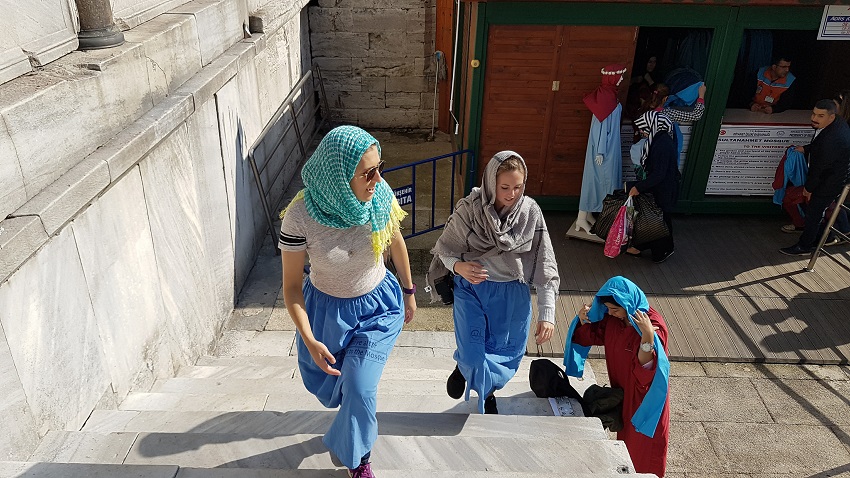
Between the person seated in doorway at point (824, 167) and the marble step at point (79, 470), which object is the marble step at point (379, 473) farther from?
the person seated in doorway at point (824, 167)

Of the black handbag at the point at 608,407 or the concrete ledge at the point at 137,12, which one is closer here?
the black handbag at the point at 608,407

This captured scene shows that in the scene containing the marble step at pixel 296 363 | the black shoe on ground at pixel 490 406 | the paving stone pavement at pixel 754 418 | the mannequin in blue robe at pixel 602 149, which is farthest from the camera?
the mannequin in blue robe at pixel 602 149

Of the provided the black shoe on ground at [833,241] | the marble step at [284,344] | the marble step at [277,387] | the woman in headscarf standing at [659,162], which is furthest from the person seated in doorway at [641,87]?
the marble step at [277,387]

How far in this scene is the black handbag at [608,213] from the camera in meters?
6.35

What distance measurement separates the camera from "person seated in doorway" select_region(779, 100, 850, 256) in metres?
6.02

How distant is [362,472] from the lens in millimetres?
2703

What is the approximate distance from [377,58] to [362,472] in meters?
8.49

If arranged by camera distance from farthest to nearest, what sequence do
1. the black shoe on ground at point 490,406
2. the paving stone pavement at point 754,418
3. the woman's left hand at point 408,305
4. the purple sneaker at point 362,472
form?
the paving stone pavement at point 754,418
the black shoe on ground at point 490,406
the woman's left hand at point 408,305
the purple sneaker at point 362,472

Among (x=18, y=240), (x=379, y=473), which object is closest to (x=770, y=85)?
(x=379, y=473)

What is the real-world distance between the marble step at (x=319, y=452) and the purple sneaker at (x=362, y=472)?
0.21 m

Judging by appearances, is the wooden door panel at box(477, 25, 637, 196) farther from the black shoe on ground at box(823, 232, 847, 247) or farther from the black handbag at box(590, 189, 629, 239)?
the black shoe on ground at box(823, 232, 847, 247)

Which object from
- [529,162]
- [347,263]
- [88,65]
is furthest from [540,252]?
[529,162]

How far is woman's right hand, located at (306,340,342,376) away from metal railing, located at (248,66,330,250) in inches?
163

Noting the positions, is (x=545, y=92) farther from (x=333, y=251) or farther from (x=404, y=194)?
(x=333, y=251)
